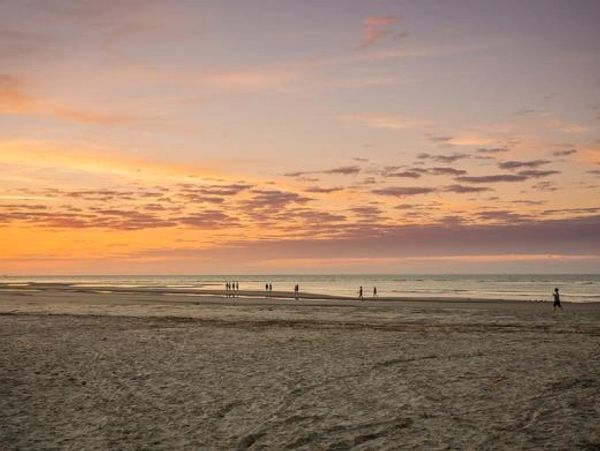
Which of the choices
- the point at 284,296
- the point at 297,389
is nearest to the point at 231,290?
the point at 284,296

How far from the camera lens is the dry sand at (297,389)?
1021 centimetres

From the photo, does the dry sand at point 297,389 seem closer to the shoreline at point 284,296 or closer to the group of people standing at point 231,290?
the shoreline at point 284,296

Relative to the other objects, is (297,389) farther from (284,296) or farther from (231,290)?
(231,290)

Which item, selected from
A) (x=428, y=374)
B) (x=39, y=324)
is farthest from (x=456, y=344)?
(x=39, y=324)

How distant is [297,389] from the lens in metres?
14.2

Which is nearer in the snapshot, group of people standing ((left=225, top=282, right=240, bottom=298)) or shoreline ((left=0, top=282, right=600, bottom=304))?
shoreline ((left=0, top=282, right=600, bottom=304))

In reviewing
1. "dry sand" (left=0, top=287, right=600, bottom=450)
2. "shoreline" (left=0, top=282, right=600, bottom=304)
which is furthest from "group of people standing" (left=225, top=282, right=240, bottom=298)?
"dry sand" (left=0, top=287, right=600, bottom=450)

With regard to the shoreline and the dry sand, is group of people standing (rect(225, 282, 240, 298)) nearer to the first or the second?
the shoreline

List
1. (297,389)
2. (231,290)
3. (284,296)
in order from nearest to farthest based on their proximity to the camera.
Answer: (297,389), (284,296), (231,290)

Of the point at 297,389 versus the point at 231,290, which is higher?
the point at 231,290

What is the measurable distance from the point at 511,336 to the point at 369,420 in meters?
17.3

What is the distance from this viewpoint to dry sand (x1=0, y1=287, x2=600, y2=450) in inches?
402

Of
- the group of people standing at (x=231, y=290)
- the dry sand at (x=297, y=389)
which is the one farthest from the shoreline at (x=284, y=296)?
the dry sand at (x=297, y=389)

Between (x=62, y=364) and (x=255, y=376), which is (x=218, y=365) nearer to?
(x=255, y=376)
